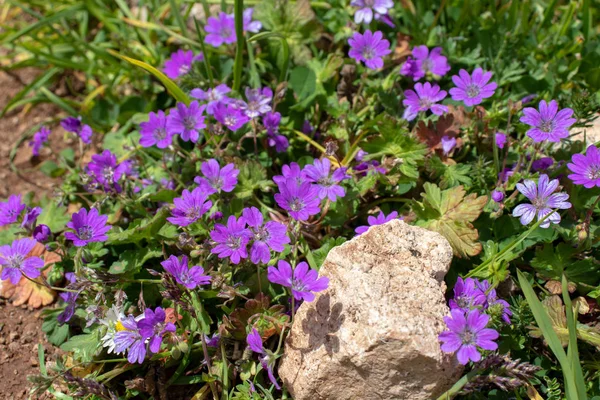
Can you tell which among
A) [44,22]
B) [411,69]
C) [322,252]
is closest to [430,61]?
[411,69]

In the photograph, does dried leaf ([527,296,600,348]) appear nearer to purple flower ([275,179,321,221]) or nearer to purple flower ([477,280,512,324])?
purple flower ([477,280,512,324])

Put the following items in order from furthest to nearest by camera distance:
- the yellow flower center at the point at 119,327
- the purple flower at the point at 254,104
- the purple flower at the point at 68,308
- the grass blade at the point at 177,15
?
the grass blade at the point at 177,15
the purple flower at the point at 254,104
the purple flower at the point at 68,308
the yellow flower center at the point at 119,327

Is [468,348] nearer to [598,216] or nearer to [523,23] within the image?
[598,216]

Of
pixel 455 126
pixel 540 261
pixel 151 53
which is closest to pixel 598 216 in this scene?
pixel 540 261

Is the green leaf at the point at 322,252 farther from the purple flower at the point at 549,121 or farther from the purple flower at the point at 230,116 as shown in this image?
the purple flower at the point at 549,121

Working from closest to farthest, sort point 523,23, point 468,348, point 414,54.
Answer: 1. point 468,348
2. point 414,54
3. point 523,23

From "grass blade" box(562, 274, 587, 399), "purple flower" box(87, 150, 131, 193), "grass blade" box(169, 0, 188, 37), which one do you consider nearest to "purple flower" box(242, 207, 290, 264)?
"purple flower" box(87, 150, 131, 193)

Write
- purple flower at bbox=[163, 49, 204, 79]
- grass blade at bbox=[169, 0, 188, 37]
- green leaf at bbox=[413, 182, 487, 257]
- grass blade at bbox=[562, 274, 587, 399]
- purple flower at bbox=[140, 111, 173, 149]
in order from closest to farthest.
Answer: grass blade at bbox=[562, 274, 587, 399] → green leaf at bbox=[413, 182, 487, 257] → purple flower at bbox=[140, 111, 173, 149] → purple flower at bbox=[163, 49, 204, 79] → grass blade at bbox=[169, 0, 188, 37]

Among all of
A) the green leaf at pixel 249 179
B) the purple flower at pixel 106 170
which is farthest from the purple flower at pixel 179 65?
the green leaf at pixel 249 179
